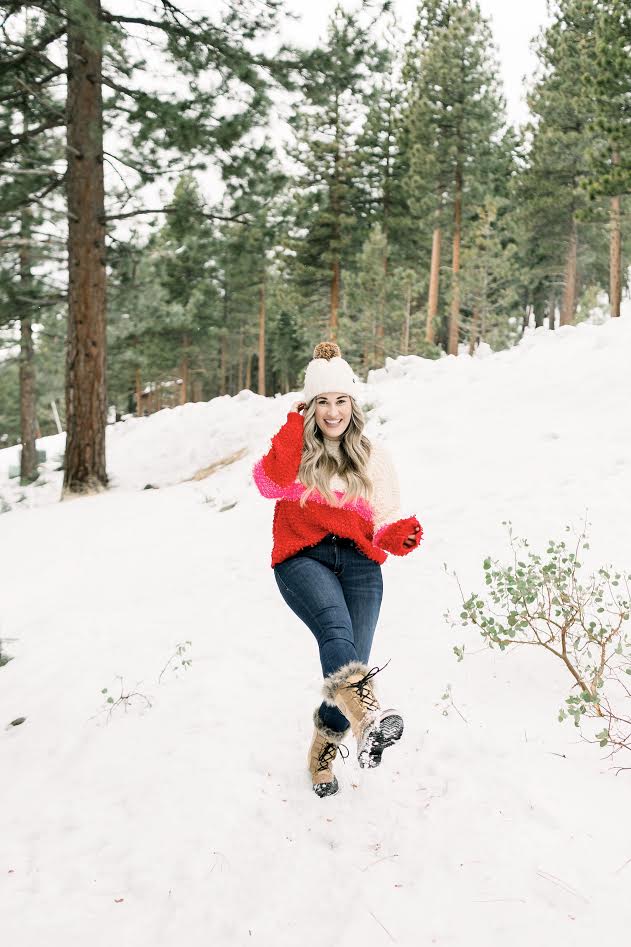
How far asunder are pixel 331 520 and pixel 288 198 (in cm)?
1658

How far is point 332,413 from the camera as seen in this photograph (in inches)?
113

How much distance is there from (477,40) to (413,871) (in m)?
23.1

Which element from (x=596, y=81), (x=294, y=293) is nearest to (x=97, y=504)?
(x=596, y=81)

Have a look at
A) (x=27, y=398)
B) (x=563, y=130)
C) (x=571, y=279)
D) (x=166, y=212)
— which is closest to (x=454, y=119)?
(x=563, y=130)

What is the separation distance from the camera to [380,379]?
12203mm

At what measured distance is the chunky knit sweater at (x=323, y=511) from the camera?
8.93 feet

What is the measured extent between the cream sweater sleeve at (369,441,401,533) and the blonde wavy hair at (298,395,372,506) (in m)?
0.04

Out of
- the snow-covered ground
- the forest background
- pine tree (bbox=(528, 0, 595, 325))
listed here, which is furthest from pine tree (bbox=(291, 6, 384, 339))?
the snow-covered ground

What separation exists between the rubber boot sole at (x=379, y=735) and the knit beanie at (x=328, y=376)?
1485 millimetres

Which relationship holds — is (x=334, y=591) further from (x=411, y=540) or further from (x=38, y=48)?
(x=38, y=48)

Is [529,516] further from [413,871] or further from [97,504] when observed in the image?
[97,504]

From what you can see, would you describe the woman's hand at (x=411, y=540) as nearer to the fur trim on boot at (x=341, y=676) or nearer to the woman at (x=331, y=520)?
the woman at (x=331, y=520)

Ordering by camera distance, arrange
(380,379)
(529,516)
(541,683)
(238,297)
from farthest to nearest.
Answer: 1. (238,297)
2. (380,379)
3. (529,516)
4. (541,683)

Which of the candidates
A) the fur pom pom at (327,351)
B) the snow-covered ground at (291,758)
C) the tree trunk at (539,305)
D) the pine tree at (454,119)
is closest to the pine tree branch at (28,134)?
the snow-covered ground at (291,758)
